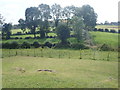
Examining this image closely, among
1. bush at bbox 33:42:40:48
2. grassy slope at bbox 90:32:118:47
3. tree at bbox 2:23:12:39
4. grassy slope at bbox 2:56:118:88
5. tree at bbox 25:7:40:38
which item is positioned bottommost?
grassy slope at bbox 2:56:118:88

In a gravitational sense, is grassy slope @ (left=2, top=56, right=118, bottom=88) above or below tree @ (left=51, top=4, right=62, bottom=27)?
below

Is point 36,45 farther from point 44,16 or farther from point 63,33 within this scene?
point 44,16

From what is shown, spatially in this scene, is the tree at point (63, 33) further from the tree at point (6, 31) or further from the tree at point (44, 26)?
the tree at point (6, 31)

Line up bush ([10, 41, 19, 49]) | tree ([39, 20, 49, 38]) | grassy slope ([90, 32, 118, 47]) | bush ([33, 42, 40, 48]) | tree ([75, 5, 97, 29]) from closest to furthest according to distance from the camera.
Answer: bush ([10, 41, 19, 49]) < bush ([33, 42, 40, 48]) < grassy slope ([90, 32, 118, 47]) < tree ([39, 20, 49, 38]) < tree ([75, 5, 97, 29])

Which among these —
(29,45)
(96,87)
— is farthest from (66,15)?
(96,87)

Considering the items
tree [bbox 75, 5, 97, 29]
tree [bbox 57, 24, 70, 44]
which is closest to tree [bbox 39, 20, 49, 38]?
tree [bbox 75, 5, 97, 29]

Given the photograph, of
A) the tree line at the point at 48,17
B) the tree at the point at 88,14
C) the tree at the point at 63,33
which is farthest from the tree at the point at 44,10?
the tree at the point at 63,33

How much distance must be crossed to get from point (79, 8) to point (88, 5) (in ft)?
11.2

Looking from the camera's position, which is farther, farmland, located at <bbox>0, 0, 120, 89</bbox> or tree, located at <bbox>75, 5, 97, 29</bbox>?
tree, located at <bbox>75, 5, 97, 29</bbox>

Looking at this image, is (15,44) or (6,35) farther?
(6,35)

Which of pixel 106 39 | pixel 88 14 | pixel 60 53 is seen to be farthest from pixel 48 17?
pixel 60 53

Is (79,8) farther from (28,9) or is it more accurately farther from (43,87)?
(43,87)

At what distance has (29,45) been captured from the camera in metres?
54.5

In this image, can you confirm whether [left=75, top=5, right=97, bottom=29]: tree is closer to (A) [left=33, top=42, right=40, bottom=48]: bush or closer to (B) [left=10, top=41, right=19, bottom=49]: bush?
(A) [left=33, top=42, right=40, bottom=48]: bush
